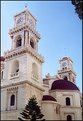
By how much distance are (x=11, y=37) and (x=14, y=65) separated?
246 inches

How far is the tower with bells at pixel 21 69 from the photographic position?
34375mm

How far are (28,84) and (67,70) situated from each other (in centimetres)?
2661

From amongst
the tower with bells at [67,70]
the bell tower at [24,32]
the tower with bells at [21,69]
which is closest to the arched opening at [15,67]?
the tower with bells at [21,69]

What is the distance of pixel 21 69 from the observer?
36656mm

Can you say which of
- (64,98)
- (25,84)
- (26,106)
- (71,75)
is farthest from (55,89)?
(71,75)

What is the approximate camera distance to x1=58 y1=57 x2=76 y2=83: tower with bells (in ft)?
195

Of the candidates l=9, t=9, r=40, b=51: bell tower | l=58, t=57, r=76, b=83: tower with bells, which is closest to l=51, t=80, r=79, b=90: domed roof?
l=9, t=9, r=40, b=51: bell tower

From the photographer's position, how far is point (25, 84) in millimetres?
34406

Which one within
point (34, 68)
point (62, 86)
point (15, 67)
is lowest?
point (62, 86)

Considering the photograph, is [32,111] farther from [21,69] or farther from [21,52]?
[21,52]

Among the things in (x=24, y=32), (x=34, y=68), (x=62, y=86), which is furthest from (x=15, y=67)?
(x=62, y=86)

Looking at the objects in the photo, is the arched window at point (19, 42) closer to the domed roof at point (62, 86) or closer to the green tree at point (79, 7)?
the domed roof at point (62, 86)

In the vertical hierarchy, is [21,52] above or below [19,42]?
below

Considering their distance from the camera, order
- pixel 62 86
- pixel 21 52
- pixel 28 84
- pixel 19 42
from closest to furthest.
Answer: pixel 28 84 → pixel 21 52 → pixel 62 86 → pixel 19 42
